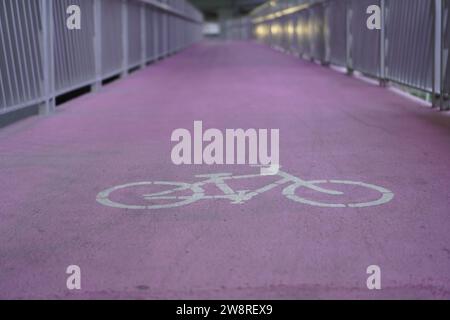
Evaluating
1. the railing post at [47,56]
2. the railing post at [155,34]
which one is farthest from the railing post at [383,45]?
the railing post at [155,34]

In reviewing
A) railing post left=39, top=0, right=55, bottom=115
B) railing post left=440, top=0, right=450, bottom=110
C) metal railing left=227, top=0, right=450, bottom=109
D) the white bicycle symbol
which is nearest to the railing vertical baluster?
metal railing left=227, top=0, right=450, bottom=109

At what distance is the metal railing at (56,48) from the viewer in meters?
11.0

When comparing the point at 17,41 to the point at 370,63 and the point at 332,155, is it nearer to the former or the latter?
the point at 332,155

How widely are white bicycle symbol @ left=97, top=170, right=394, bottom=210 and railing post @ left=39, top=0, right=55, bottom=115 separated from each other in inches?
248

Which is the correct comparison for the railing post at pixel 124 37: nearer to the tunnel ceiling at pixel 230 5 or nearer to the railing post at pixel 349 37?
the railing post at pixel 349 37

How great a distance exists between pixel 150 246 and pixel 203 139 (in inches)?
187

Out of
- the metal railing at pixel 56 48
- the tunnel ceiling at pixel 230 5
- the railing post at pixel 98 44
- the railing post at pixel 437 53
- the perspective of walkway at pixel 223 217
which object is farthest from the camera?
the tunnel ceiling at pixel 230 5

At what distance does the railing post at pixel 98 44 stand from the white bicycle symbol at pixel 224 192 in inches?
431

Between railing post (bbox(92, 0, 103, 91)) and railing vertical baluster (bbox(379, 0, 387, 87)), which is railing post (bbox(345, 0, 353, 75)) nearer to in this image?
railing vertical baluster (bbox(379, 0, 387, 87))

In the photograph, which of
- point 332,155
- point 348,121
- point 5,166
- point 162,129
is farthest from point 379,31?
point 5,166

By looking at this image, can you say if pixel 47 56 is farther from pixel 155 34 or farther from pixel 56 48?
pixel 155 34

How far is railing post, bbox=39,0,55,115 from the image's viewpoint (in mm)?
12602

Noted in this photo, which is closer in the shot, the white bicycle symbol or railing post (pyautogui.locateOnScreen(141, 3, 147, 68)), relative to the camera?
the white bicycle symbol

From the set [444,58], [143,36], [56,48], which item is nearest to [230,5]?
[143,36]
